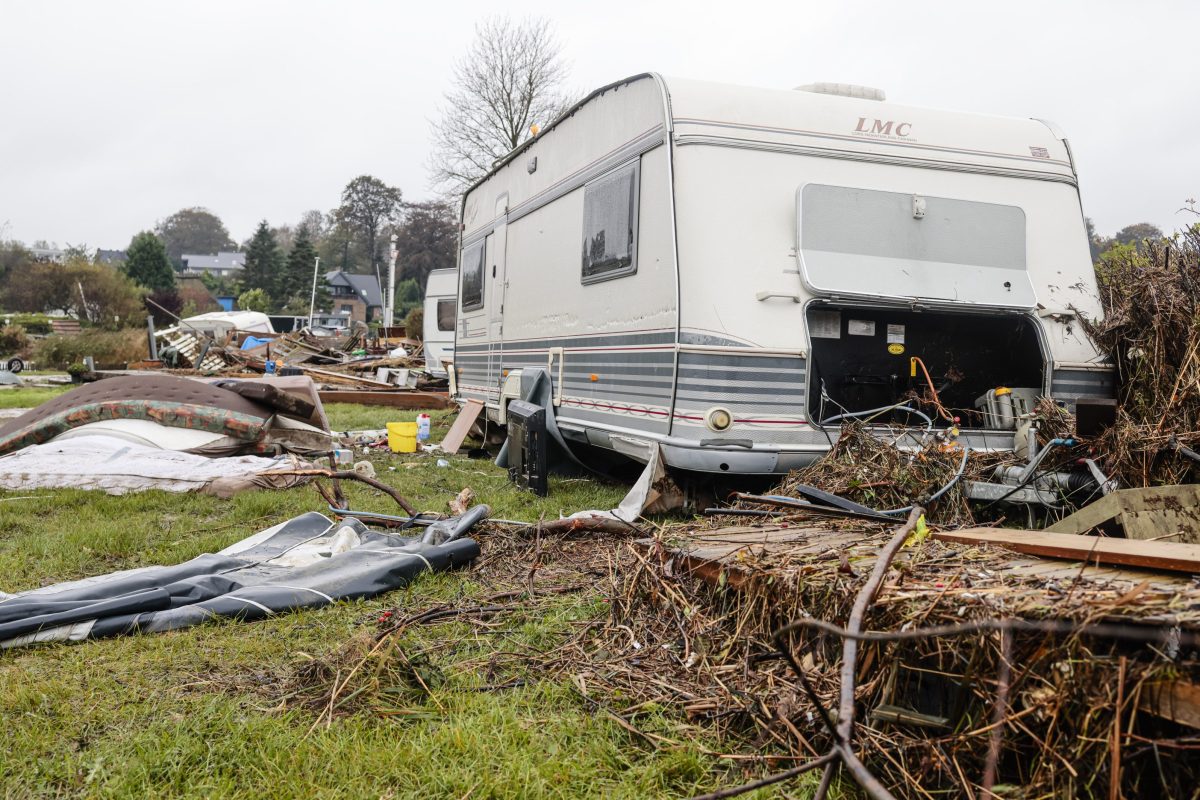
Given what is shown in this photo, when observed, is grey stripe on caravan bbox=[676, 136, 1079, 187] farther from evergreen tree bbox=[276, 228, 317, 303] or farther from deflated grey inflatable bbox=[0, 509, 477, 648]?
evergreen tree bbox=[276, 228, 317, 303]

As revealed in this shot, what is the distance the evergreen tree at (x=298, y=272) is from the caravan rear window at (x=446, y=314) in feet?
161

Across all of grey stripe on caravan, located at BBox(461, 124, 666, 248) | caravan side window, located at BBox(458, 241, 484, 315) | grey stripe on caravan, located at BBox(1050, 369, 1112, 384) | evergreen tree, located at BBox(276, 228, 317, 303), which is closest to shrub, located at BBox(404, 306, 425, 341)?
caravan side window, located at BBox(458, 241, 484, 315)

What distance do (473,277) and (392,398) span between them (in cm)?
705

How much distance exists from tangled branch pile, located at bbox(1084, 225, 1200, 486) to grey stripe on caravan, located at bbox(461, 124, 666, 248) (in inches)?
121

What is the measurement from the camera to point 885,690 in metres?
2.33

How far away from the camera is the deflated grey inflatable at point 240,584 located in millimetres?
3631

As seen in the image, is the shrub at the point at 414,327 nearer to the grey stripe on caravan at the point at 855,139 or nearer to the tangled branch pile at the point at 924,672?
the grey stripe on caravan at the point at 855,139

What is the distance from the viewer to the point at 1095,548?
101 inches

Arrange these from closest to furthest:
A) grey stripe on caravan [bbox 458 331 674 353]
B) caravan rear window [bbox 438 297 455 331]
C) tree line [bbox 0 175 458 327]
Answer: grey stripe on caravan [bbox 458 331 674 353], caravan rear window [bbox 438 297 455 331], tree line [bbox 0 175 458 327]

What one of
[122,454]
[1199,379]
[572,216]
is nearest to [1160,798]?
[1199,379]

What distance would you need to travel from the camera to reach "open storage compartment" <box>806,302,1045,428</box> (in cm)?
621

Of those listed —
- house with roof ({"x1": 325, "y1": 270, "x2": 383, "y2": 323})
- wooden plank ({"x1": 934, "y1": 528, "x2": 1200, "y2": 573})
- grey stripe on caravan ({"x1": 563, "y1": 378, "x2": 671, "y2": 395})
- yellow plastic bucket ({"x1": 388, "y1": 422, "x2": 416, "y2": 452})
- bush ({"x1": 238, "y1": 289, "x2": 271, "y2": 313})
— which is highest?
house with roof ({"x1": 325, "y1": 270, "x2": 383, "y2": 323})

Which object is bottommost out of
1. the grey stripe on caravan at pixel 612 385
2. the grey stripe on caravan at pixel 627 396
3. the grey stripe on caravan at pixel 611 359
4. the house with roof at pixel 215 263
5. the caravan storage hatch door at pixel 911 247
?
the grey stripe on caravan at pixel 627 396

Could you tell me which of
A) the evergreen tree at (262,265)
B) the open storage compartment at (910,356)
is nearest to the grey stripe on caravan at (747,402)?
the open storage compartment at (910,356)
